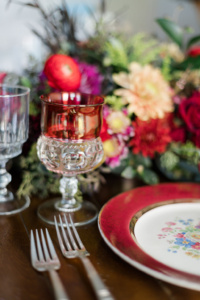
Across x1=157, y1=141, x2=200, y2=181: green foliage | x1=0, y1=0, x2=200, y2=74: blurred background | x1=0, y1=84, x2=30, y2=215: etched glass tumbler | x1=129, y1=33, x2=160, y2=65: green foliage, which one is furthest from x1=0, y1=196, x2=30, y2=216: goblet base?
x1=0, y1=0, x2=200, y2=74: blurred background

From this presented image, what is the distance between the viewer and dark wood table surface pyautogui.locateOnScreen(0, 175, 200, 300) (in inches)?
18.0

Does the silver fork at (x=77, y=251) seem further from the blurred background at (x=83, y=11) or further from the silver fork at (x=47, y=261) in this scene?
the blurred background at (x=83, y=11)

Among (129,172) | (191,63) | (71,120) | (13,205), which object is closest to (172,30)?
(191,63)

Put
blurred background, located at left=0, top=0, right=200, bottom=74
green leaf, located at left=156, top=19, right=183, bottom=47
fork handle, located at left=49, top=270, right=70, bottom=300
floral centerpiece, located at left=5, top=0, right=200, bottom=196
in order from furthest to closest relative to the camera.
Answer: blurred background, located at left=0, top=0, right=200, bottom=74, green leaf, located at left=156, top=19, right=183, bottom=47, floral centerpiece, located at left=5, top=0, right=200, bottom=196, fork handle, located at left=49, top=270, right=70, bottom=300

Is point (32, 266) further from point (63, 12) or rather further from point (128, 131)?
point (63, 12)

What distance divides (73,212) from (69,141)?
0.47ft

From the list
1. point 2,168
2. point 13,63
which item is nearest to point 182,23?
point 13,63

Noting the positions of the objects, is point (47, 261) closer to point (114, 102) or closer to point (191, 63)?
point (114, 102)

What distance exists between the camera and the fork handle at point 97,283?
1.41 ft

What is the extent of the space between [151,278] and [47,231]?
18cm

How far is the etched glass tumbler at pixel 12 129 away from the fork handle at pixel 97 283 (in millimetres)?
230

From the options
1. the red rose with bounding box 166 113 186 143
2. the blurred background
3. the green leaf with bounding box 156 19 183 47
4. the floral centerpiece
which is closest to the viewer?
the floral centerpiece

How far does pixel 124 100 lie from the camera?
83 cm

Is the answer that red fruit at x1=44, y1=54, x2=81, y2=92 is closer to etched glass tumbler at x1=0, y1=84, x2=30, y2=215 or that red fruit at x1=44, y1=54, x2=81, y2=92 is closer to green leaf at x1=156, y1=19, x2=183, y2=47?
etched glass tumbler at x1=0, y1=84, x2=30, y2=215
